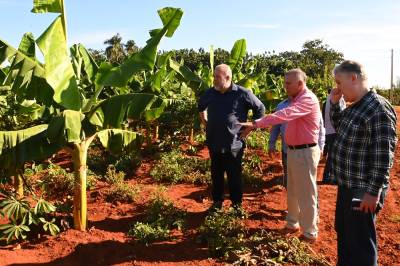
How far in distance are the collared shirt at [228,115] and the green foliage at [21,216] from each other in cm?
210

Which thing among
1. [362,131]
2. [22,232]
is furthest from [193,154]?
[362,131]

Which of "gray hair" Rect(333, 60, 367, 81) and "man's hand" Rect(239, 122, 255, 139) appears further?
"man's hand" Rect(239, 122, 255, 139)

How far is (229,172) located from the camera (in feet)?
18.5

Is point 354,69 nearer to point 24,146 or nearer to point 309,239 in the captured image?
point 309,239

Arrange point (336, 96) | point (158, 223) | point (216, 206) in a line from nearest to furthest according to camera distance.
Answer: point (336, 96) < point (158, 223) < point (216, 206)

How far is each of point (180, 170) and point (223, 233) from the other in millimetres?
3446

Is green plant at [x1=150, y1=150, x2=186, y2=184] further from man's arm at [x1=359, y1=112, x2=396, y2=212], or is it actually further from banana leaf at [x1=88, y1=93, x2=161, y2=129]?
man's arm at [x1=359, y1=112, x2=396, y2=212]

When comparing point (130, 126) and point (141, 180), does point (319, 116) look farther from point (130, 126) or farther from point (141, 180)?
point (130, 126)

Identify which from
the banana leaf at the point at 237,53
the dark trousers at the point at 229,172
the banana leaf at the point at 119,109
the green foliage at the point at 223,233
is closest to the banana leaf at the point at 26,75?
the banana leaf at the point at 119,109

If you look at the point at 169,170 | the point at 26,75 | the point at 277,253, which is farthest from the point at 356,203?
the point at 169,170

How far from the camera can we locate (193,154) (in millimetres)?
10320

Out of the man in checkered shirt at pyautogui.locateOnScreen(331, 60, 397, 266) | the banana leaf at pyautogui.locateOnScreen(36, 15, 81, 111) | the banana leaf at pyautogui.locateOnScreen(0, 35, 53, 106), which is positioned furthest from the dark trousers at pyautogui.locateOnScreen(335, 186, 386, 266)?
the banana leaf at pyautogui.locateOnScreen(0, 35, 53, 106)

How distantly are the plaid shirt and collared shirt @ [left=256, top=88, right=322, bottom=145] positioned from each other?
112cm

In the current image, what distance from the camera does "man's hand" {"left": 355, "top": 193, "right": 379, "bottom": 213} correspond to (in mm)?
3199
